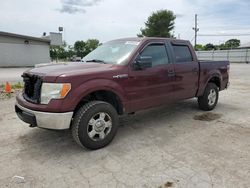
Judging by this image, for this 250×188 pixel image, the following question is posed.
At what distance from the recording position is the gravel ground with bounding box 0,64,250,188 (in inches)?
114

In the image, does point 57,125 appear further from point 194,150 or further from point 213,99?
point 213,99

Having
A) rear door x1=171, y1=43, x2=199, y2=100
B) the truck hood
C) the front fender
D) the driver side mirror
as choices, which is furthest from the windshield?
rear door x1=171, y1=43, x2=199, y2=100

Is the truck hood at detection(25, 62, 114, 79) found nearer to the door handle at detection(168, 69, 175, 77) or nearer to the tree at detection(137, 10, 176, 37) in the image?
the door handle at detection(168, 69, 175, 77)

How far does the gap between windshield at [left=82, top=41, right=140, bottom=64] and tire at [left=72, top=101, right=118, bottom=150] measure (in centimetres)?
96

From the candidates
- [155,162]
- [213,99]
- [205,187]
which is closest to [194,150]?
[155,162]

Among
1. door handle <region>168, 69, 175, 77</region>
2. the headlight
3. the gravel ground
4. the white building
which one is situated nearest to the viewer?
the gravel ground

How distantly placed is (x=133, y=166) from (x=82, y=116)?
103 cm

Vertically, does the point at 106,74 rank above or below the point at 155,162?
above

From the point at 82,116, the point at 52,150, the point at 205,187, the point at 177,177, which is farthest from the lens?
the point at 52,150

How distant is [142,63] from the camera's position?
160 inches

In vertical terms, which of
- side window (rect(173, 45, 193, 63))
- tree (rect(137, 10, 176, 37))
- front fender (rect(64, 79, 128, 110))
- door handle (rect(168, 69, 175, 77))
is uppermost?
tree (rect(137, 10, 176, 37))

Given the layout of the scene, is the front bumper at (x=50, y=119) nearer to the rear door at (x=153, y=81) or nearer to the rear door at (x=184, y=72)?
the rear door at (x=153, y=81)

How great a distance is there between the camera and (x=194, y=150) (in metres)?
3.70

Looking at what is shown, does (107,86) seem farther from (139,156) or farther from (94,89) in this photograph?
(139,156)
